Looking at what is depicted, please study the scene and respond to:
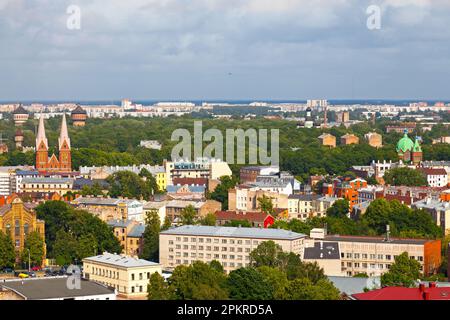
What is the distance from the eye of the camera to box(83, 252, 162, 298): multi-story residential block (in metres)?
20.0

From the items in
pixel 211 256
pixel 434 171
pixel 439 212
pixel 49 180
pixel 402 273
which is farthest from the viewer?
pixel 434 171

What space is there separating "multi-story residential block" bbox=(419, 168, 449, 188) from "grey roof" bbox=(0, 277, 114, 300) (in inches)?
1147

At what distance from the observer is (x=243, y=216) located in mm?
30812

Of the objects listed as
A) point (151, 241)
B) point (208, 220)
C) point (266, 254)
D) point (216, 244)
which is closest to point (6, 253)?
point (151, 241)

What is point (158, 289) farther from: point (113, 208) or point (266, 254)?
point (113, 208)

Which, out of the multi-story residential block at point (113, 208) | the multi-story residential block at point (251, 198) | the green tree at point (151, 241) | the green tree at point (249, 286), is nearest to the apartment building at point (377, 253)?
the green tree at point (151, 241)

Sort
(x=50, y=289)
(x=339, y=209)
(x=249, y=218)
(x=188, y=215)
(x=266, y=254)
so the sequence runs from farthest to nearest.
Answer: (x=339, y=209), (x=249, y=218), (x=188, y=215), (x=266, y=254), (x=50, y=289)

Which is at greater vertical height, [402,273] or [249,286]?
[249,286]

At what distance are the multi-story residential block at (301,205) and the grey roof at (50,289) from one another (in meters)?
16.1

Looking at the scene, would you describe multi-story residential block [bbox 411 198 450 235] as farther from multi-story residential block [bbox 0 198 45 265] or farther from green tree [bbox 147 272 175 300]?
green tree [bbox 147 272 175 300]

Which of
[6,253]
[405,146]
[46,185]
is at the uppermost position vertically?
[405,146]

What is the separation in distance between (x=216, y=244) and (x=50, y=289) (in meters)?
8.09

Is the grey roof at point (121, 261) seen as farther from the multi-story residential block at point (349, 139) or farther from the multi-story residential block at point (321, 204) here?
the multi-story residential block at point (349, 139)
